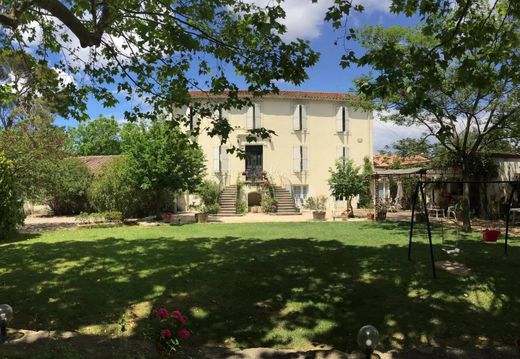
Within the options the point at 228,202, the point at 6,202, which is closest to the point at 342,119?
the point at 228,202

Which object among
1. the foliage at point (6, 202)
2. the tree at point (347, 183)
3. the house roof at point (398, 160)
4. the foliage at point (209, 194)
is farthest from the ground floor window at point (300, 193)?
the foliage at point (6, 202)

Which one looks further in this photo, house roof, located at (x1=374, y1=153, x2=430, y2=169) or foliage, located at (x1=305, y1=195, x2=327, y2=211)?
foliage, located at (x1=305, y1=195, x2=327, y2=211)

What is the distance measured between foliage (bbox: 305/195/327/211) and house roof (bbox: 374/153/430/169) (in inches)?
177

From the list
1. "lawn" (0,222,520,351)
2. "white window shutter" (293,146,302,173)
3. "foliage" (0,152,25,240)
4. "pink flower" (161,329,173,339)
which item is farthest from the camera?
"white window shutter" (293,146,302,173)

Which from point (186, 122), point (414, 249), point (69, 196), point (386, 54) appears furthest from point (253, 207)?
point (386, 54)

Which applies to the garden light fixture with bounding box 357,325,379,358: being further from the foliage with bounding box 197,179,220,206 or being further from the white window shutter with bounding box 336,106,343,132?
the white window shutter with bounding box 336,106,343,132

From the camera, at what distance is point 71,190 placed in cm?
2347

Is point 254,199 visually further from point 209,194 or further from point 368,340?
point 368,340

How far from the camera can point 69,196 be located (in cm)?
2459

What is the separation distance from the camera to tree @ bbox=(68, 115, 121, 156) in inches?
1788

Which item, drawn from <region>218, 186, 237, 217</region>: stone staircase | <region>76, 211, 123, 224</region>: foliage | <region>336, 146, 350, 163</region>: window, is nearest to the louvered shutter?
<region>218, 186, 237, 217</region>: stone staircase

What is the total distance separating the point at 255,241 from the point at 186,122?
5.36 metres

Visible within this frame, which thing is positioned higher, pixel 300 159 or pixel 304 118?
pixel 304 118

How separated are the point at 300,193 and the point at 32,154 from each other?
54.7 feet
